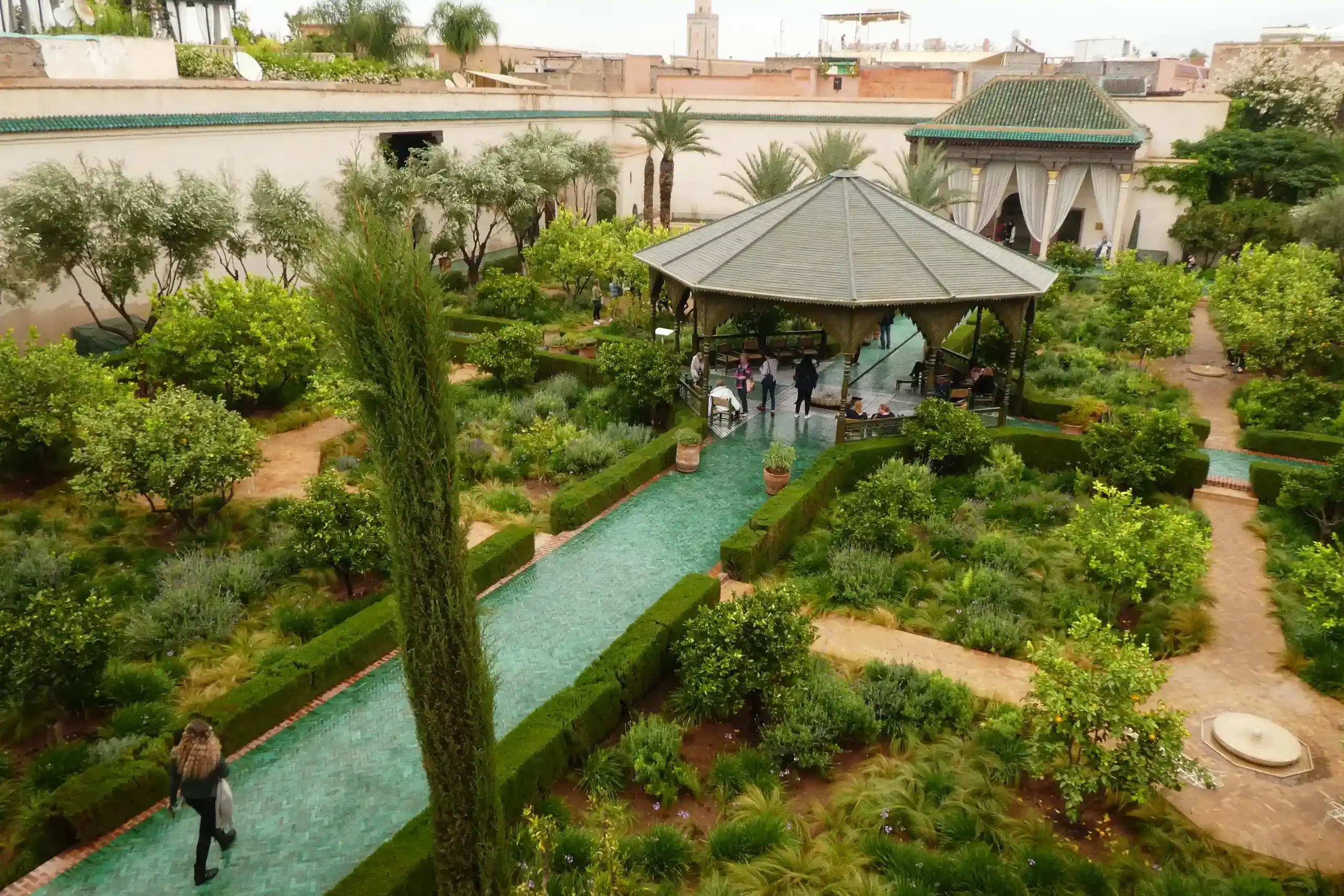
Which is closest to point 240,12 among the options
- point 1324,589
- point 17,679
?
point 17,679

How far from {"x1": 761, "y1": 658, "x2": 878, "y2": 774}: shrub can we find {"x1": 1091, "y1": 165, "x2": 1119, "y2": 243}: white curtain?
97.9 ft

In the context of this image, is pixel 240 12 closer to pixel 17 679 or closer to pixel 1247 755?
pixel 17 679

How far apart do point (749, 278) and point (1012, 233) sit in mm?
24357

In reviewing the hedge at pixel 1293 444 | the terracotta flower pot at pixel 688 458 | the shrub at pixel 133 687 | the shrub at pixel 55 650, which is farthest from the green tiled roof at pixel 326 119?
the hedge at pixel 1293 444

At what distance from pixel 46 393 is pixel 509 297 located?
12.6 metres

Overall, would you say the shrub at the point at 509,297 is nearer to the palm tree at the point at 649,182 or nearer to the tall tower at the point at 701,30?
the palm tree at the point at 649,182

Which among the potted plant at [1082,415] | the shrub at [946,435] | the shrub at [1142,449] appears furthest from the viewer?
the potted plant at [1082,415]

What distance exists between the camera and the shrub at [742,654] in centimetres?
950

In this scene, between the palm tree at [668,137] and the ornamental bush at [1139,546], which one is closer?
the ornamental bush at [1139,546]

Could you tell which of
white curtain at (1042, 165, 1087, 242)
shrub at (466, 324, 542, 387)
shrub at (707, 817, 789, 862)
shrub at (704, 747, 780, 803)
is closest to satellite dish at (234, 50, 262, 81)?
shrub at (466, 324, 542, 387)

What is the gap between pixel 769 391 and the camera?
19.4 meters

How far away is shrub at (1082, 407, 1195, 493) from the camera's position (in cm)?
1445

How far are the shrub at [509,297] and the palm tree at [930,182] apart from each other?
1111 centimetres

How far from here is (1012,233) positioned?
122 ft
